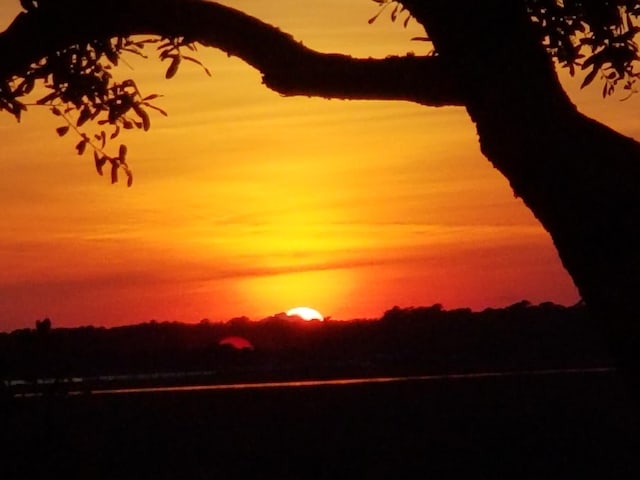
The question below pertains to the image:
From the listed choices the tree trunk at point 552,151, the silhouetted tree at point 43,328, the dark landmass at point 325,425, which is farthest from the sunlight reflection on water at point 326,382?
the tree trunk at point 552,151

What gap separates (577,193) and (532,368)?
3227cm

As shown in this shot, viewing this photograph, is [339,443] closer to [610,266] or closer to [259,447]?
[259,447]

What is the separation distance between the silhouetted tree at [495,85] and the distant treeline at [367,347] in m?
29.9

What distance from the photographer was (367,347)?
163 ft

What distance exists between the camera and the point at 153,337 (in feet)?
186

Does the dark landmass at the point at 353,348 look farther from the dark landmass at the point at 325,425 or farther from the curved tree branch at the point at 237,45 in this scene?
the curved tree branch at the point at 237,45

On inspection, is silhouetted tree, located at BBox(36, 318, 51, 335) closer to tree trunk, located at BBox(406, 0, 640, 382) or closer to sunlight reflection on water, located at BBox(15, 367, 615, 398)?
tree trunk, located at BBox(406, 0, 640, 382)

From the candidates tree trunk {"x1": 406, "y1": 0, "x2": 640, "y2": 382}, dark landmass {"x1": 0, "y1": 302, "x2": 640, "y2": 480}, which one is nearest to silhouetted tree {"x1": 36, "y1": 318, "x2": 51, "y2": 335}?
dark landmass {"x1": 0, "y1": 302, "x2": 640, "y2": 480}

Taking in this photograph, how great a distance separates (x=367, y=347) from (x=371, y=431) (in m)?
24.2

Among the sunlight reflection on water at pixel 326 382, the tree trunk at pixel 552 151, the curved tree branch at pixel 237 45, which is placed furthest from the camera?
the sunlight reflection on water at pixel 326 382

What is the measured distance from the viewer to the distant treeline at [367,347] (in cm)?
4141

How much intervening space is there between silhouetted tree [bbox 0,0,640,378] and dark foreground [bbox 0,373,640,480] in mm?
11016

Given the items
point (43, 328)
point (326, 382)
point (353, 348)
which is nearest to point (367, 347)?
point (353, 348)

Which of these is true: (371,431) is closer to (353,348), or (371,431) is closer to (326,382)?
(326,382)
